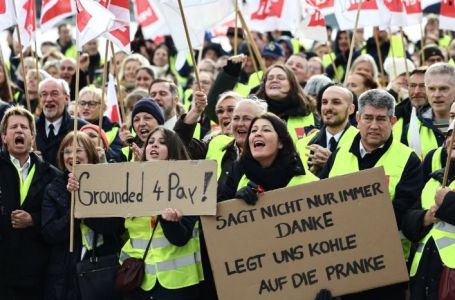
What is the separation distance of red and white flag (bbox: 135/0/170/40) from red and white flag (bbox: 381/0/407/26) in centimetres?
348

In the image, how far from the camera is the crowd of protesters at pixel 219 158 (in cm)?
773

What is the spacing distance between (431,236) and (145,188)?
69.5 inches

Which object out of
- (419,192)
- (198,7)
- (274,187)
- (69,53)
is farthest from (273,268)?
(69,53)

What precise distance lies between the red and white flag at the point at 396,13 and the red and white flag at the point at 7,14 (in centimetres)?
328

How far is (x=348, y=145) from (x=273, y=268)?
3.62ft

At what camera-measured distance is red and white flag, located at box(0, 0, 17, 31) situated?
10539mm

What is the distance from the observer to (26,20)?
1098cm

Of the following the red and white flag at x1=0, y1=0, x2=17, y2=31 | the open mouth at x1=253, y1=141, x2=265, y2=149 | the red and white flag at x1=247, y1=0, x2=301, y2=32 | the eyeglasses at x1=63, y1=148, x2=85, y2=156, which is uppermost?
the red and white flag at x1=0, y1=0, x2=17, y2=31

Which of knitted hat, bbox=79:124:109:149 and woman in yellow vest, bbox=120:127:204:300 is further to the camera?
knitted hat, bbox=79:124:109:149

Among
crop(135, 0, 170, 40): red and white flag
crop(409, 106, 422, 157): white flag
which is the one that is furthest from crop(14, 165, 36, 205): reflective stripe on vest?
crop(135, 0, 170, 40): red and white flag

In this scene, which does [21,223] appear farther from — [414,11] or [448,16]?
[414,11]

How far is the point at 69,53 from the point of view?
17953mm

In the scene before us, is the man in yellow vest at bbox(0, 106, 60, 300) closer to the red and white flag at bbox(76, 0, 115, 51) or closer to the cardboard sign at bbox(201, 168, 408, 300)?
the red and white flag at bbox(76, 0, 115, 51)

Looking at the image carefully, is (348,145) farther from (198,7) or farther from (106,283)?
(198,7)
